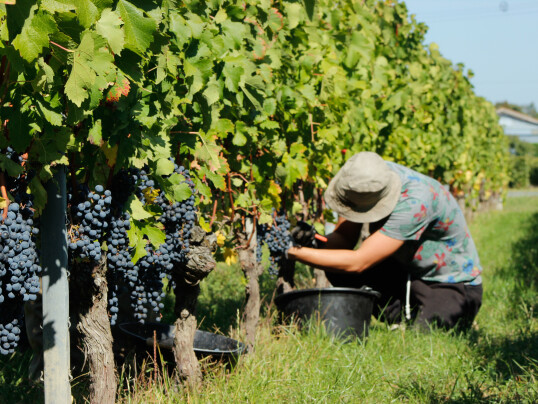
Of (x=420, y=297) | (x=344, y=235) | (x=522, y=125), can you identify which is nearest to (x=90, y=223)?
(x=344, y=235)

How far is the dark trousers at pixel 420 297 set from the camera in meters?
4.82

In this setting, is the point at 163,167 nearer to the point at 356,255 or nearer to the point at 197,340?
the point at 197,340

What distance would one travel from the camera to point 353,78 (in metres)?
5.32

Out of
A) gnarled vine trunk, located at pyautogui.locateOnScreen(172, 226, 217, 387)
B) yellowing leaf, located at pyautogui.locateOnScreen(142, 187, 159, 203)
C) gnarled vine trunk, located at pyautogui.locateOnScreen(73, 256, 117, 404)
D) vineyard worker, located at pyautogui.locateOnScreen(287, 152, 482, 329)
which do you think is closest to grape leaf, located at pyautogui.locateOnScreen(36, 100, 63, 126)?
gnarled vine trunk, located at pyautogui.locateOnScreen(73, 256, 117, 404)

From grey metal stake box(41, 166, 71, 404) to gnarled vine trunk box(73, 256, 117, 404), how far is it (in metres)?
0.13

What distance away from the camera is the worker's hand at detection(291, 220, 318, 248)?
4.47 meters

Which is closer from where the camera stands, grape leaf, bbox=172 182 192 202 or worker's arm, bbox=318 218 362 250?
grape leaf, bbox=172 182 192 202

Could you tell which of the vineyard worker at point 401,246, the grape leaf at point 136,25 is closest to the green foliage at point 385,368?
the vineyard worker at point 401,246

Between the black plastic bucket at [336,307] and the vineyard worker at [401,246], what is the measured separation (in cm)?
20

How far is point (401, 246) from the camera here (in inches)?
186

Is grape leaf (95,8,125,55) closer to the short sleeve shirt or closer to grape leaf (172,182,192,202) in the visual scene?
grape leaf (172,182,192,202)

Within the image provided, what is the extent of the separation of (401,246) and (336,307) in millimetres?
695

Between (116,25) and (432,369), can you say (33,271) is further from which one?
(432,369)

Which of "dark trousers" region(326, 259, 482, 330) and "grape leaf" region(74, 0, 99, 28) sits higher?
"grape leaf" region(74, 0, 99, 28)
